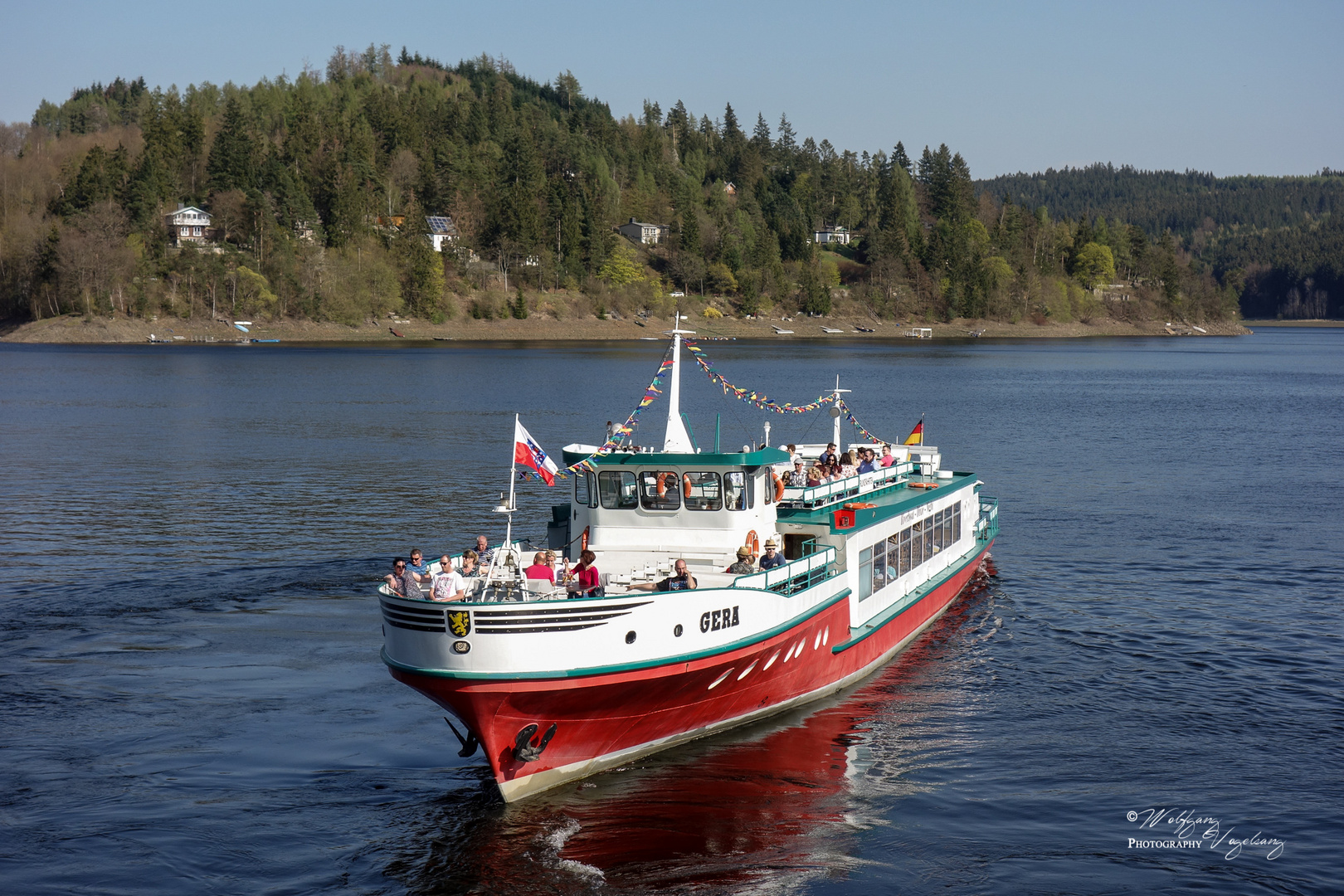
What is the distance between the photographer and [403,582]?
63.8ft

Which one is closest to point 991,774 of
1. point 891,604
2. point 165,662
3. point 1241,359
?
point 891,604

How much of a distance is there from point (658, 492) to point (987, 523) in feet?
60.0

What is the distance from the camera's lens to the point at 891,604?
2811 cm

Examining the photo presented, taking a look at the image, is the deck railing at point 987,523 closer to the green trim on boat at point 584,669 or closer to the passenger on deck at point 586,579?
the green trim on boat at point 584,669

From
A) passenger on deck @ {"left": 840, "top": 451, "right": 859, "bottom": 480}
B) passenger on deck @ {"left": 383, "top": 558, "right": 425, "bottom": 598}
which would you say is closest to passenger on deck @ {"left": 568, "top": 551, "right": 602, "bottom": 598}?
passenger on deck @ {"left": 383, "top": 558, "right": 425, "bottom": 598}

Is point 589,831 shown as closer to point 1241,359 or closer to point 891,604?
point 891,604

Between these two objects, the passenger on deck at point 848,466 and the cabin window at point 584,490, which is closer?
the cabin window at point 584,490

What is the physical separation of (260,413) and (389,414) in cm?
871

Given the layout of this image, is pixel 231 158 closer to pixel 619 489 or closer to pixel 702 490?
pixel 619 489

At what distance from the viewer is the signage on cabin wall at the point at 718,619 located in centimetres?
1972

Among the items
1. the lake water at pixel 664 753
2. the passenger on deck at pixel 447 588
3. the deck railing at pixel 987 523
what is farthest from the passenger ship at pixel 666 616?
the deck railing at pixel 987 523

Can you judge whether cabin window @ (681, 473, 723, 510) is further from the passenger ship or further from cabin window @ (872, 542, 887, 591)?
cabin window @ (872, 542, 887, 591)

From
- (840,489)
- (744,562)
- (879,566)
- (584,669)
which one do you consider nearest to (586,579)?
(584,669)

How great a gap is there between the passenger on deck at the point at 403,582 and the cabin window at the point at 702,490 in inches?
250
